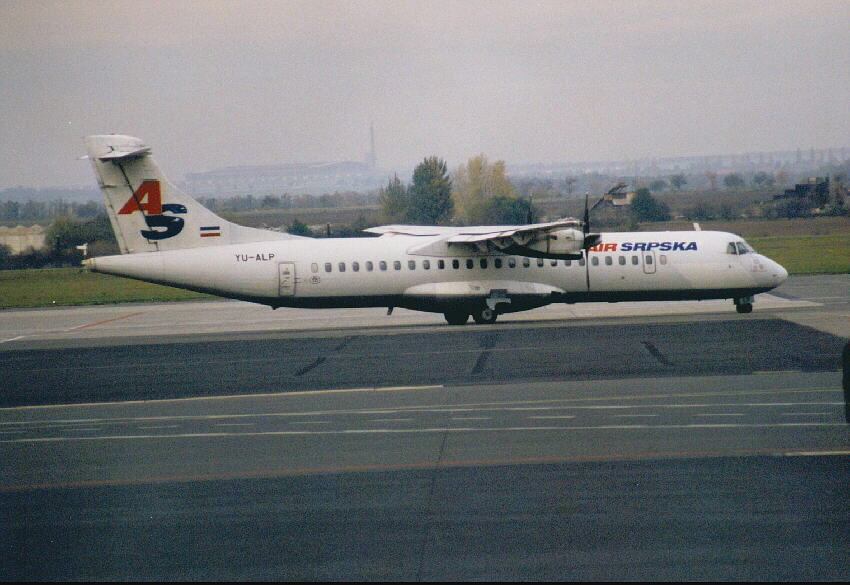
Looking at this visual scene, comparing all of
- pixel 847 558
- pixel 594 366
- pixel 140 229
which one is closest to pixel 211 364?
pixel 140 229

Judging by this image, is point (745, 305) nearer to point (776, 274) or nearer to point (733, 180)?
point (776, 274)

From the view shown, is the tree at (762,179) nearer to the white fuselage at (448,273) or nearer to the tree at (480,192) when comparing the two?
the tree at (480,192)

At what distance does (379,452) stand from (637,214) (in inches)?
2332

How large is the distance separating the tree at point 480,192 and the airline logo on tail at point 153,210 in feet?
88.8

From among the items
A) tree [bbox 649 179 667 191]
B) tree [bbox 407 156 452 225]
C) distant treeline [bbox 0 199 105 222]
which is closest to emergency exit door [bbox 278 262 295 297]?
tree [bbox 407 156 452 225]

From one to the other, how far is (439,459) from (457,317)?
19940 mm

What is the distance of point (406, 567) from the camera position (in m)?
10.1

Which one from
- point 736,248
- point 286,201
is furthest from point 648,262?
point 286,201

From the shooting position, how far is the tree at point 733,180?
119875 mm

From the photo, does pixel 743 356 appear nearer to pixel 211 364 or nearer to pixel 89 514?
pixel 211 364

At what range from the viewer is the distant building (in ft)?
198

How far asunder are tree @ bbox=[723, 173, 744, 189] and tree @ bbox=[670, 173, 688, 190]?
18.1 ft

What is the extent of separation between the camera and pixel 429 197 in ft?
187

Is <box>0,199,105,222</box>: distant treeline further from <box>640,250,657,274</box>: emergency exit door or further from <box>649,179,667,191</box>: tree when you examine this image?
<box>649,179,667,191</box>: tree
